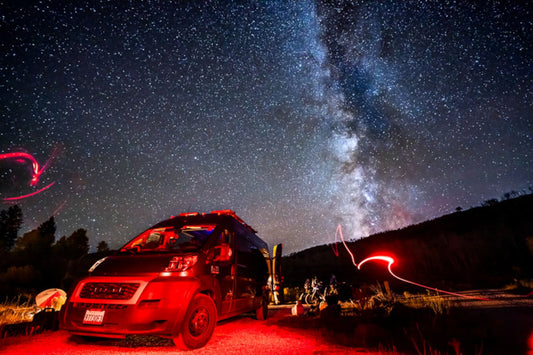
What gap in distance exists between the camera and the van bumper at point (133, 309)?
356cm

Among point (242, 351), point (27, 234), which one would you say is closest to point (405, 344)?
point (242, 351)

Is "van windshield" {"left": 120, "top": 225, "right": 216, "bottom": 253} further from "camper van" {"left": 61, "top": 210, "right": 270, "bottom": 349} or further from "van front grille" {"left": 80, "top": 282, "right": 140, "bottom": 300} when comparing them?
"van front grille" {"left": 80, "top": 282, "right": 140, "bottom": 300}

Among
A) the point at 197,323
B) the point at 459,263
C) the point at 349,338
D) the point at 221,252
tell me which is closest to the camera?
the point at 197,323

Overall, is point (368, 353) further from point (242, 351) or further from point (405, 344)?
point (242, 351)

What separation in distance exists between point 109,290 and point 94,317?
37 centimetres

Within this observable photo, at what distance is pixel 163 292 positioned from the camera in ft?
12.3

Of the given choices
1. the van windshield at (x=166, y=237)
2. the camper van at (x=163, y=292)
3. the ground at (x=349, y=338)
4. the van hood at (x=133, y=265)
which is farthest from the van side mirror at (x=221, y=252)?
the ground at (x=349, y=338)

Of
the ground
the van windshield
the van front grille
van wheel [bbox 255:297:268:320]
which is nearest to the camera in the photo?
the van front grille

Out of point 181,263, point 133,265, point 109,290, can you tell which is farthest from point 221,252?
point 109,290

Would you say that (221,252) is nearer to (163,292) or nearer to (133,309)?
(163,292)

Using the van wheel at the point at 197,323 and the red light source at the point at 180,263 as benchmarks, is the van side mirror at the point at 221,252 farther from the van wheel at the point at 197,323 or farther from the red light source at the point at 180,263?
the van wheel at the point at 197,323

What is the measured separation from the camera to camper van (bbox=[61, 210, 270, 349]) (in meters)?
3.62

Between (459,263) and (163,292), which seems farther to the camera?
(459,263)

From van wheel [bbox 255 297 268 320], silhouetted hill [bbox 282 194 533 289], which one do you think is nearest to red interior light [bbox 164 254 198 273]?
van wheel [bbox 255 297 268 320]
